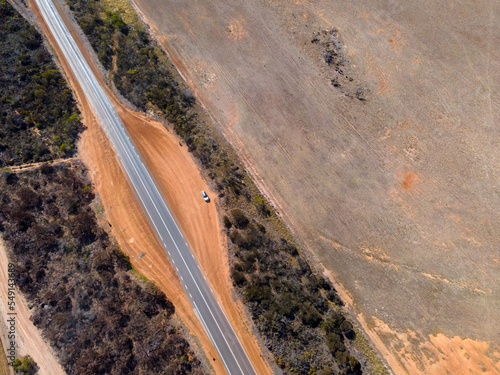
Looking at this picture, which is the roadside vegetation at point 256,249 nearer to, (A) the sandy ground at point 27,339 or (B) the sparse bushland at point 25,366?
(A) the sandy ground at point 27,339

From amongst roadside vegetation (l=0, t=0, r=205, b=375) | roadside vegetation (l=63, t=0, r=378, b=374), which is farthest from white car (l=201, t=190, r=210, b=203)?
roadside vegetation (l=0, t=0, r=205, b=375)

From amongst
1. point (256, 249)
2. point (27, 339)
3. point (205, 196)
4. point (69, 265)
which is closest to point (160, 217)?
point (205, 196)

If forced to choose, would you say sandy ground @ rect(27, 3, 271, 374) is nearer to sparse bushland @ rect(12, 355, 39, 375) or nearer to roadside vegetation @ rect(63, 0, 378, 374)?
roadside vegetation @ rect(63, 0, 378, 374)

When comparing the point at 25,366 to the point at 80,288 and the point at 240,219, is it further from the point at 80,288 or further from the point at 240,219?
the point at 240,219

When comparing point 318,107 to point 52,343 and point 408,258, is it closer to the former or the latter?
point 408,258

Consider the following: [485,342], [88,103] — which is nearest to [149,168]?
[88,103]
